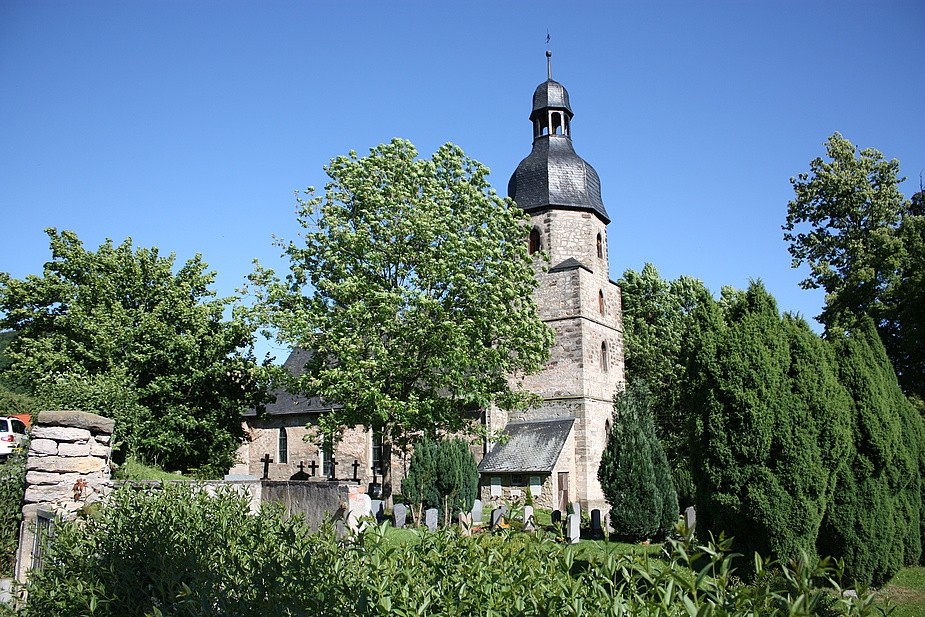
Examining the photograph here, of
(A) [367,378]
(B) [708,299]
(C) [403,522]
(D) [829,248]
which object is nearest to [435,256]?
(A) [367,378]

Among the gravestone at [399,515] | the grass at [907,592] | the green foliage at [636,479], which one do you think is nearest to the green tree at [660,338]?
the green foliage at [636,479]

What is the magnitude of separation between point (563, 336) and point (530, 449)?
4484mm

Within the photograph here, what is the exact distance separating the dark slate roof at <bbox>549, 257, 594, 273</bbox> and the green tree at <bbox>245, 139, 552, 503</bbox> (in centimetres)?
543

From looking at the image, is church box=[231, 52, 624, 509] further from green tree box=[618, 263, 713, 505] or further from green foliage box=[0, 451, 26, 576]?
green foliage box=[0, 451, 26, 576]

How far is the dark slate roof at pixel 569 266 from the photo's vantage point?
91.1 ft

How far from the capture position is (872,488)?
416 inches

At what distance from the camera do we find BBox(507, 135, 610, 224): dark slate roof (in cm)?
2820

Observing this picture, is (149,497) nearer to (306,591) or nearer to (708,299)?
(306,591)

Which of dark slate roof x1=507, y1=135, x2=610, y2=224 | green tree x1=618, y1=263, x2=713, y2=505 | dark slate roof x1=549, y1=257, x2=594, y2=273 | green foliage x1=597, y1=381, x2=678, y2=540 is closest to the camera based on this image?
green foliage x1=597, y1=381, x2=678, y2=540

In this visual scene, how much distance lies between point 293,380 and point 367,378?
248 centimetres

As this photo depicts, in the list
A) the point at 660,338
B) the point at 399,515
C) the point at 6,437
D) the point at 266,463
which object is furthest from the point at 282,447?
the point at 399,515

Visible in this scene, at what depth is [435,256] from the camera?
826 inches

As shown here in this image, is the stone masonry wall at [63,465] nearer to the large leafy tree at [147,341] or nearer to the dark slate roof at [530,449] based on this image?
the large leafy tree at [147,341]

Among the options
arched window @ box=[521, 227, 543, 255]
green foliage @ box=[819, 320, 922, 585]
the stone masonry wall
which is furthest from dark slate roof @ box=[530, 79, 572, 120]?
the stone masonry wall
